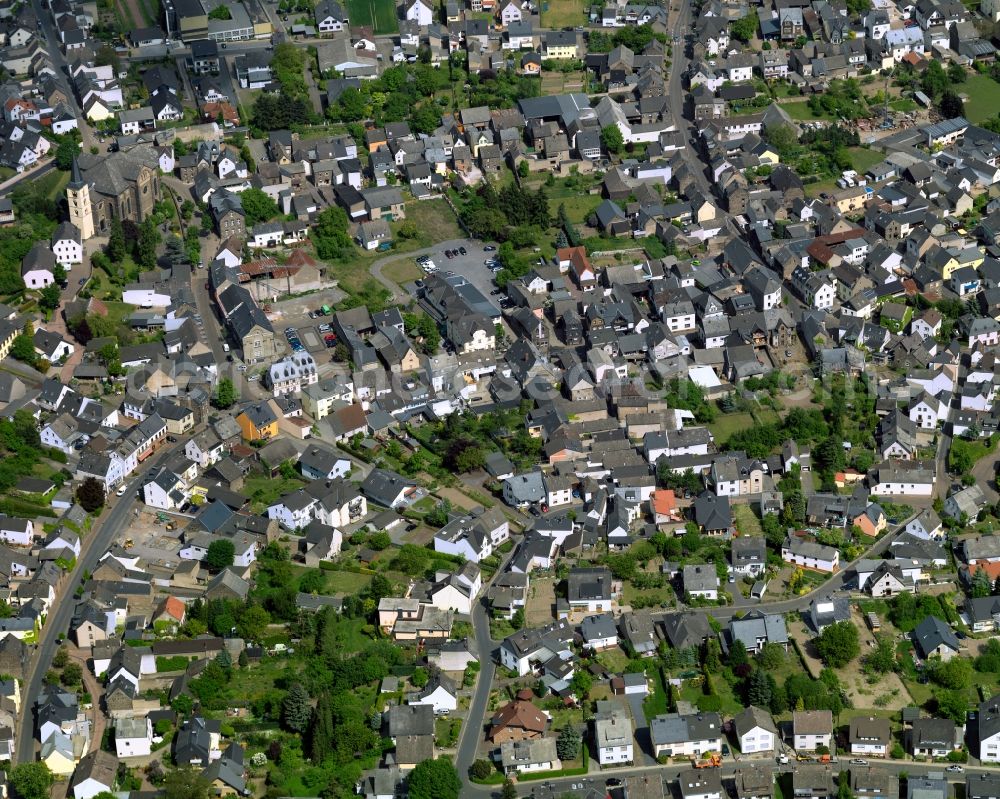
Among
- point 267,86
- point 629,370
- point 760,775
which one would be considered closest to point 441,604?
point 760,775

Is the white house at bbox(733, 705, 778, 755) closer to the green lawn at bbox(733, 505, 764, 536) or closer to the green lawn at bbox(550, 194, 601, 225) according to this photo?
the green lawn at bbox(733, 505, 764, 536)

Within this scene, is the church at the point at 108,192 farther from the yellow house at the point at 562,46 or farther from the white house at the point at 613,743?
the white house at the point at 613,743

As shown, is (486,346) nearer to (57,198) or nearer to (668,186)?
(668,186)

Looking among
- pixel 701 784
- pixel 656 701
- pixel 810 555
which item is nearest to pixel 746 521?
pixel 810 555

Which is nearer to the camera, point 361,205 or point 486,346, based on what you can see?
point 486,346

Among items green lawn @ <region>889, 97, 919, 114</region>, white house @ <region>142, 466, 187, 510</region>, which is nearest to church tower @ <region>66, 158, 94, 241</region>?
white house @ <region>142, 466, 187, 510</region>

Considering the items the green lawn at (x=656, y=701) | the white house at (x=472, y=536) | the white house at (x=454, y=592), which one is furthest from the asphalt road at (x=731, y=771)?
the white house at (x=472, y=536)
